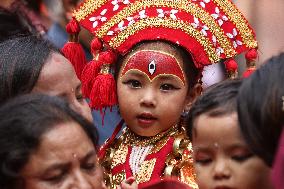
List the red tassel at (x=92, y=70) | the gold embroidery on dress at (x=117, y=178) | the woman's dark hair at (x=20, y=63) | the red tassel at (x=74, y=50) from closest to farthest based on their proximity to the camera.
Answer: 1. the woman's dark hair at (x=20, y=63)
2. the gold embroidery on dress at (x=117, y=178)
3. the red tassel at (x=92, y=70)
4. the red tassel at (x=74, y=50)

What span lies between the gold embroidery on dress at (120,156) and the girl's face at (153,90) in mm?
128

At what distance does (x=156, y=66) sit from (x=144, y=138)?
333 millimetres

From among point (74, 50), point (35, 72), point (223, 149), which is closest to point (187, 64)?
point (74, 50)

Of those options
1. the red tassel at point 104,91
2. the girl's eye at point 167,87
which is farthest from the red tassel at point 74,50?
the girl's eye at point 167,87

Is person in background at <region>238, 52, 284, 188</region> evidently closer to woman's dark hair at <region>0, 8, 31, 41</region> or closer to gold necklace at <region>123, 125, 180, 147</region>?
gold necklace at <region>123, 125, 180, 147</region>

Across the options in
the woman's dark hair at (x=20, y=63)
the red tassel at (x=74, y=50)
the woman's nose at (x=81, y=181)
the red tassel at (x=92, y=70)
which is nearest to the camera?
the woman's nose at (x=81, y=181)

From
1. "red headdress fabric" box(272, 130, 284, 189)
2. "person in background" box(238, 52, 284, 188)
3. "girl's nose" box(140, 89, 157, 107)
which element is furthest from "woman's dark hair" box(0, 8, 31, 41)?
"red headdress fabric" box(272, 130, 284, 189)

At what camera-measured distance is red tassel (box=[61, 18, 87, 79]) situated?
4191 mm

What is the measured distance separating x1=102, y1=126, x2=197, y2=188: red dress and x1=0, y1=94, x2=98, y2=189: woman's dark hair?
86 centimetres

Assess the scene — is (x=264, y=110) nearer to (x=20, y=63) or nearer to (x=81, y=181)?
(x=81, y=181)

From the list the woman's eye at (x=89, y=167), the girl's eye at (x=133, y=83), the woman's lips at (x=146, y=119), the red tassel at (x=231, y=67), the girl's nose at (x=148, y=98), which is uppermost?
the red tassel at (x=231, y=67)

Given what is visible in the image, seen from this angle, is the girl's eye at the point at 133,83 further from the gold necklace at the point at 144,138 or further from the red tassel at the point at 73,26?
the red tassel at the point at 73,26

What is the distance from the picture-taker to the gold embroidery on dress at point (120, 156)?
155 inches

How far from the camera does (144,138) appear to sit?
3938 millimetres
